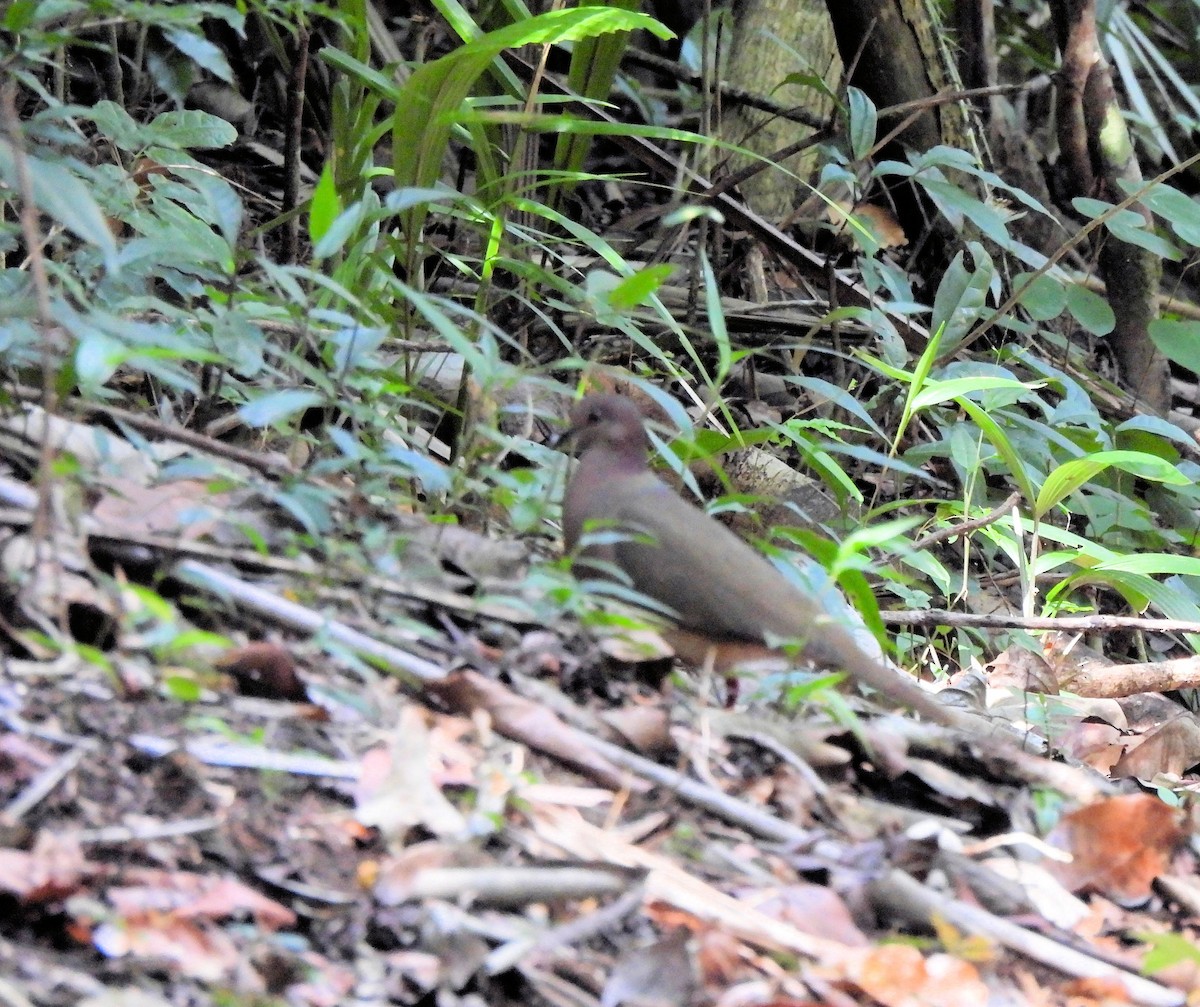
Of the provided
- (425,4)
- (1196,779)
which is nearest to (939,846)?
(1196,779)

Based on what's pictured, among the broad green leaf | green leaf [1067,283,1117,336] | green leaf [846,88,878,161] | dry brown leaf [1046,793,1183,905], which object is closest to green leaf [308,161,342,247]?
dry brown leaf [1046,793,1183,905]

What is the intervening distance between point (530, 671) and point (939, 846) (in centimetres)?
69

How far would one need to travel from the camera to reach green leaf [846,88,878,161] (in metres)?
4.30

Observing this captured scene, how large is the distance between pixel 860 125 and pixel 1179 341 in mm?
1839

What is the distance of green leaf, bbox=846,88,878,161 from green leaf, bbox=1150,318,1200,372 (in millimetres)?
1748

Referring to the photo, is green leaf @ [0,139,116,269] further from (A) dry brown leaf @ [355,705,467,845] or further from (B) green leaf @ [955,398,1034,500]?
(B) green leaf @ [955,398,1034,500]

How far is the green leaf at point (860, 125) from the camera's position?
4305mm

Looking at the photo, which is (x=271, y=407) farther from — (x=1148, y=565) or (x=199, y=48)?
(x=1148, y=565)

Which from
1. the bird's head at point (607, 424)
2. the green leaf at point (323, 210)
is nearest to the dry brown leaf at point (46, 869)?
the green leaf at point (323, 210)

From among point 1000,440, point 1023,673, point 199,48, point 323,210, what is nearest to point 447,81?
point 199,48

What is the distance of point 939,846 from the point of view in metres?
2.18

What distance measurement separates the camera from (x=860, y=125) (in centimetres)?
433

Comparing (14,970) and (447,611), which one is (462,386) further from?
(14,970)

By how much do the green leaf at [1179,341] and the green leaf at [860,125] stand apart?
1.75 meters
